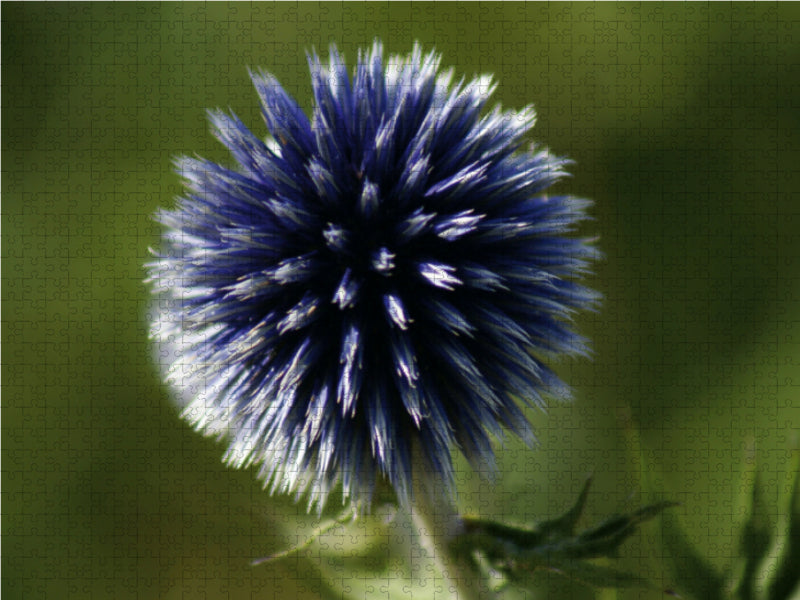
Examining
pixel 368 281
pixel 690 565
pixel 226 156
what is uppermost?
pixel 226 156

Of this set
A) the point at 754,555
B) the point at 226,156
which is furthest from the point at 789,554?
the point at 226,156

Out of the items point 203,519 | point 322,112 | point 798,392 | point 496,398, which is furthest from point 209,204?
point 798,392

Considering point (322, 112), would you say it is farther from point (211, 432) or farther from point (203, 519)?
point (203, 519)

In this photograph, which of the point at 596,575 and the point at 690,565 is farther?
the point at 690,565

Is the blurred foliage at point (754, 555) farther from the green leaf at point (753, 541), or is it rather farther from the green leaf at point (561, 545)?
the green leaf at point (561, 545)

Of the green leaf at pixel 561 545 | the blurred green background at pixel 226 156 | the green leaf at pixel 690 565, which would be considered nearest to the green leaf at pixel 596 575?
the green leaf at pixel 561 545

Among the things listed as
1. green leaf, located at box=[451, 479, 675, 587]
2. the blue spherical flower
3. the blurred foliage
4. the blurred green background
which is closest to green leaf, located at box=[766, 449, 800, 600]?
the blurred foliage

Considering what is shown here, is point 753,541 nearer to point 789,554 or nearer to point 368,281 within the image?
point 789,554
